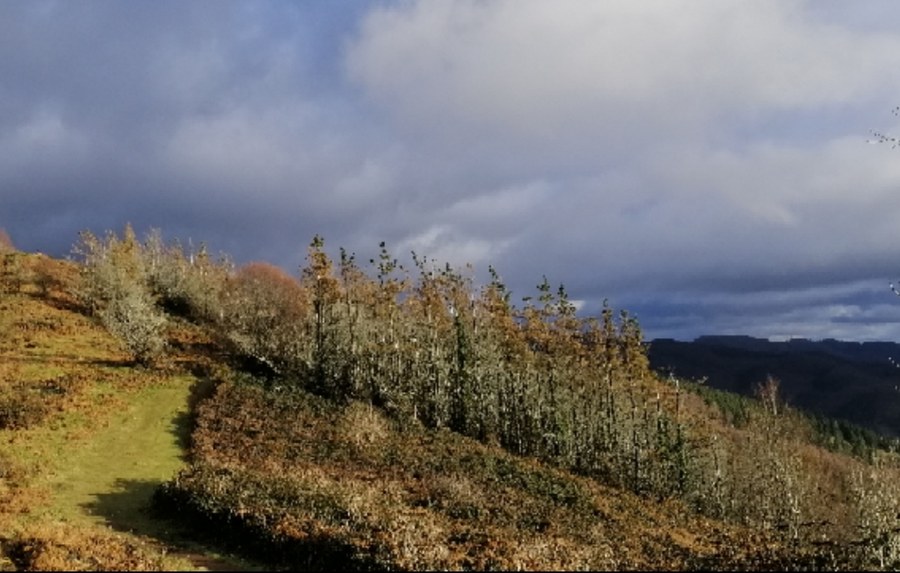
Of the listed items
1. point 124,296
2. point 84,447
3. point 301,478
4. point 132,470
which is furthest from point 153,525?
point 124,296

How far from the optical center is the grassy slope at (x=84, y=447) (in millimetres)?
22828

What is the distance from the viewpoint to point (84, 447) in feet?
132

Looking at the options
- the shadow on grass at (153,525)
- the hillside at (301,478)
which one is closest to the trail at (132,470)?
the shadow on grass at (153,525)

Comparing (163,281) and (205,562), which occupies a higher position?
(163,281)

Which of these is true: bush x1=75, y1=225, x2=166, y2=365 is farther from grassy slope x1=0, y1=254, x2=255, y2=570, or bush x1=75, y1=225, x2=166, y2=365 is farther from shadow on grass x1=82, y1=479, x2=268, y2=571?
shadow on grass x1=82, y1=479, x2=268, y2=571

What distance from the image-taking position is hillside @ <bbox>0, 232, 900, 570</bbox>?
2181 centimetres

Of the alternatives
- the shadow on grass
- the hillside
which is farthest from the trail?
the hillside

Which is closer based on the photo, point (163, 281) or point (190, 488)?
point (190, 488)

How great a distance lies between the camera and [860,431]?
192m

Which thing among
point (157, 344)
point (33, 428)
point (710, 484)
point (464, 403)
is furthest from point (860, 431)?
point (33, 428)

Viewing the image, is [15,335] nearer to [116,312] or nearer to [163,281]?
[116,312]

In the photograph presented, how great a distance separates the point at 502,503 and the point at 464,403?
1148 inches

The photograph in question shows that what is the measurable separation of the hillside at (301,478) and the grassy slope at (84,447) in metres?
0.13

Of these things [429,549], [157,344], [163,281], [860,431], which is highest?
[163,281]
